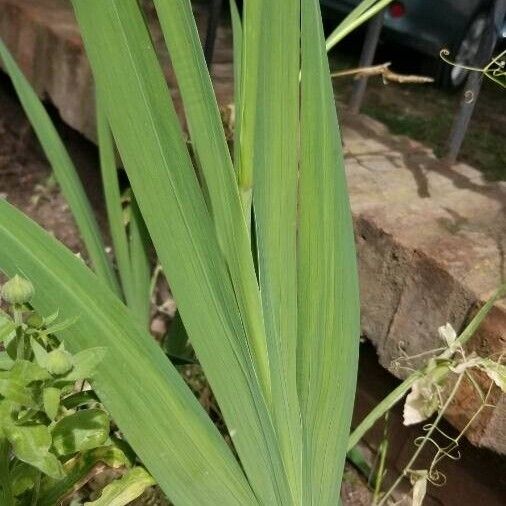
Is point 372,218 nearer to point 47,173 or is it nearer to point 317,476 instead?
point 317,476

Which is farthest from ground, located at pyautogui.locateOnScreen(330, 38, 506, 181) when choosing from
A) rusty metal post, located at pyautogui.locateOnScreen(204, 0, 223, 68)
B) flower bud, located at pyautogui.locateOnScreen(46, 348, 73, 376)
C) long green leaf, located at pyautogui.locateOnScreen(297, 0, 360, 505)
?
flower bud, located at pyautogui.locateOnScreen(46, 348, 73, 376)

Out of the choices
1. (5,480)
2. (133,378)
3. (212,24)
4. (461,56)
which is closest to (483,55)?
(212,24)

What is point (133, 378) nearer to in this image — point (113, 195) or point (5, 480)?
point (5, 480)

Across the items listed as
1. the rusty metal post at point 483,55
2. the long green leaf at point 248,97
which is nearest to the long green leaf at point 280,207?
the long green leaf at point 248,97

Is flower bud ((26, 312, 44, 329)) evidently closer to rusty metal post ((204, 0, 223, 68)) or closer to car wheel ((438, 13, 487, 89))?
rusty metal post ((204, 0, 223, 68))

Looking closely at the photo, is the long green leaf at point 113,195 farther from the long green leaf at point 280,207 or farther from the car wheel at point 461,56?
the car wheel at point 461,56

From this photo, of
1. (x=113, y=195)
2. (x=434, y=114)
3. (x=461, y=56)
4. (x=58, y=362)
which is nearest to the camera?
(x=58, y=362)
